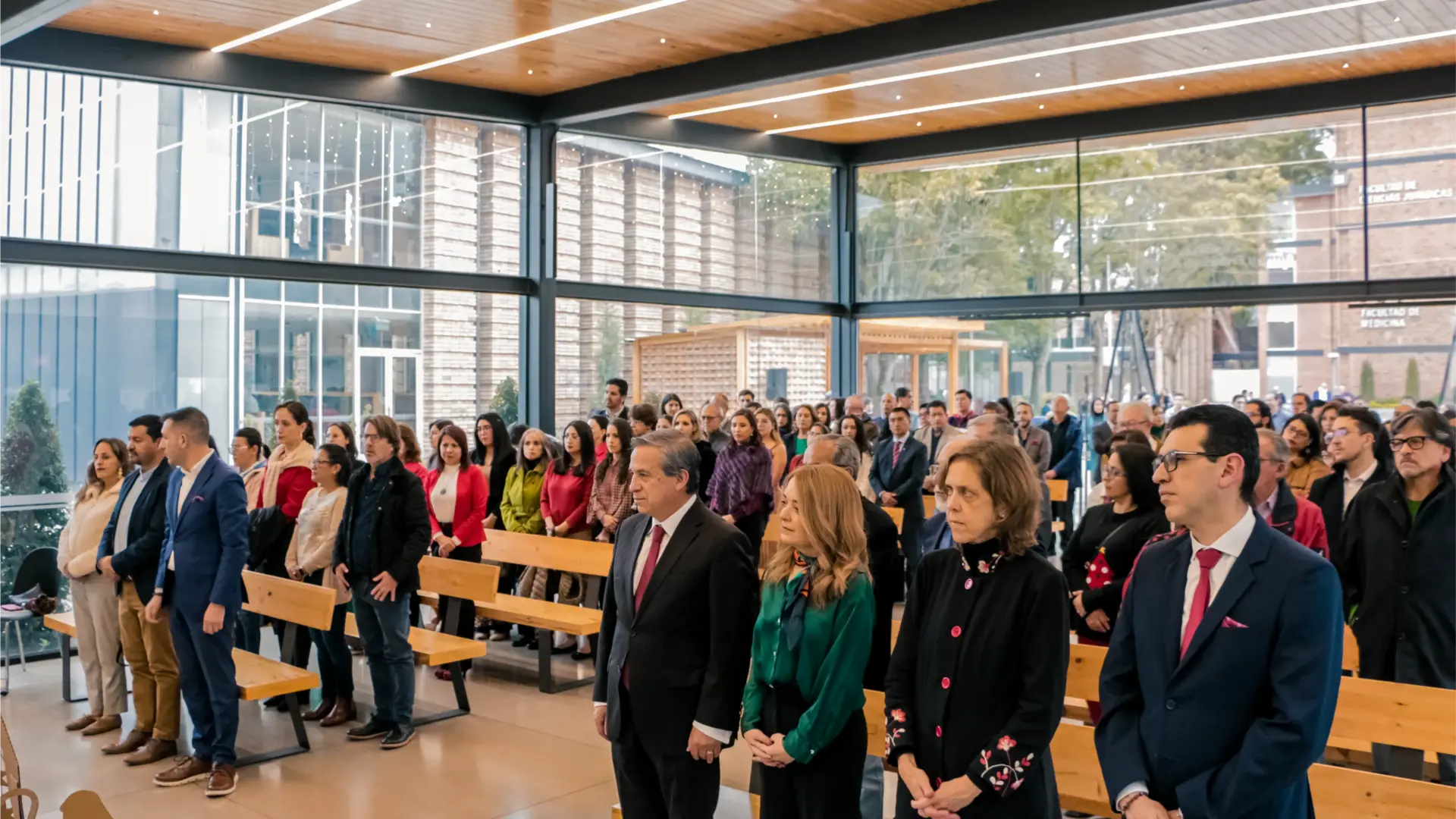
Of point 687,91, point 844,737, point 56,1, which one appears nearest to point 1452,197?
point 687,91

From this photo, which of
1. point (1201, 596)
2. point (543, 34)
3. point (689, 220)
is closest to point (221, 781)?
point (1201, 596)

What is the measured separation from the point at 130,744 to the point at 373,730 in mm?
1248

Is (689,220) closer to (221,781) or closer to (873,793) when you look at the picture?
(221,781)

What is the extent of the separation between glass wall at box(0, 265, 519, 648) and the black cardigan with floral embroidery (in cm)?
811

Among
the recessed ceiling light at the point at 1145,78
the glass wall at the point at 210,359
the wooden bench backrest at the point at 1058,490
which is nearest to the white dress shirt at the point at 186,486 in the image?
the glass wall at the point at 210,359

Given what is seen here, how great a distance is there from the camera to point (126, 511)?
6.20 metres

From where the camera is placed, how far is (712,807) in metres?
3.66

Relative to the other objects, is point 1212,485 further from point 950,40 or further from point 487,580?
point 950,40

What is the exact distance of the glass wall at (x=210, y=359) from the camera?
875 cm

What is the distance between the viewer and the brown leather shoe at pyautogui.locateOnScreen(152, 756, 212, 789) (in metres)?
5.55

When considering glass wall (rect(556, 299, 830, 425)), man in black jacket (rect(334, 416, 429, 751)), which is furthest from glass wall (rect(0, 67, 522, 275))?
man in black jacket (rect(334, 416, 429, 751))

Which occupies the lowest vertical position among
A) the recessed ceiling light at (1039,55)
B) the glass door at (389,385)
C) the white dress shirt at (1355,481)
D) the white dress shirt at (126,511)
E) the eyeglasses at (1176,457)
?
the white dress shirt at (126,511)

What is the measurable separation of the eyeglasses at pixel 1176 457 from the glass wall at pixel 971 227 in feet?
38.5

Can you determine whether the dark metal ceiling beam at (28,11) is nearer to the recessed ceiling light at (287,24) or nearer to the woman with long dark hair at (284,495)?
the recessed ceiling light at (287,24)
